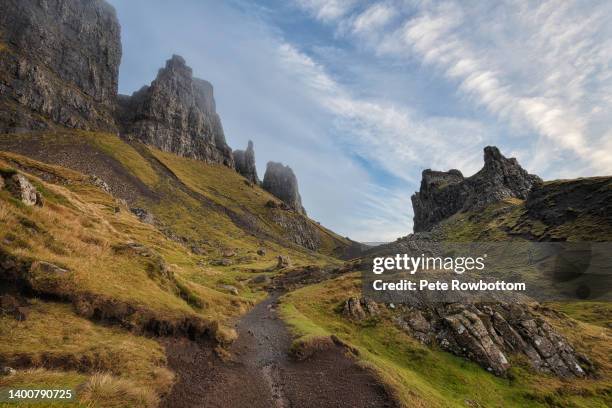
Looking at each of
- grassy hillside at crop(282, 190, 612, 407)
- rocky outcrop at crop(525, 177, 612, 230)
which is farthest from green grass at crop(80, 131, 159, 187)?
rocky outcrop at crop(525, 177, 612, 230)

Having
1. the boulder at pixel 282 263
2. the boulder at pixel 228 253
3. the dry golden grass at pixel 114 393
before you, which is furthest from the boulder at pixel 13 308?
the boulder at pixel 228 253

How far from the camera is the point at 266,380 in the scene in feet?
73.0

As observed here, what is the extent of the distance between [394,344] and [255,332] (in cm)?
1557

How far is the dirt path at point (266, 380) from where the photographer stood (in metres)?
18.1

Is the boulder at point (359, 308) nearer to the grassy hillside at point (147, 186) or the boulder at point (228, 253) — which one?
the boulder at point (228, 253)

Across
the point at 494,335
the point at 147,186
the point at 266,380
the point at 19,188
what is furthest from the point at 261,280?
the point at 147,186

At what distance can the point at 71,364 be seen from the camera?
14133 mm

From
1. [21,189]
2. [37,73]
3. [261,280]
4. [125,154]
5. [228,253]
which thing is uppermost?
[37,73]

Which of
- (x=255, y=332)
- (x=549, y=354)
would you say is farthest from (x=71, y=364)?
(x=549, y=354)

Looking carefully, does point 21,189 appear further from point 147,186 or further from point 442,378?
point 147,186

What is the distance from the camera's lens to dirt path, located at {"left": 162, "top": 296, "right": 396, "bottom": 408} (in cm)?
1811

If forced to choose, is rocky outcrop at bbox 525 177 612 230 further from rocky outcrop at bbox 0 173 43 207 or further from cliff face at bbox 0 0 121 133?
cliff face at bbox 0 0 121 133

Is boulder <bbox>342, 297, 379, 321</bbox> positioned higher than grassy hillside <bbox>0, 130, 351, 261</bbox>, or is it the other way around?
grassy hillside <bbox>0, 130, 351, 261</bbox>

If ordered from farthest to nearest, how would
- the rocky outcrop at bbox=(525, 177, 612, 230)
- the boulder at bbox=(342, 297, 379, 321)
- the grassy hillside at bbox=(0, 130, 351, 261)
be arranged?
the grassy hillside at bbox=(0, 130, 351, 261) → the rocky outcrop at bbox=(525, 177, 612, 230) → the boulder at bbox=(342, 297, 379, 321)
